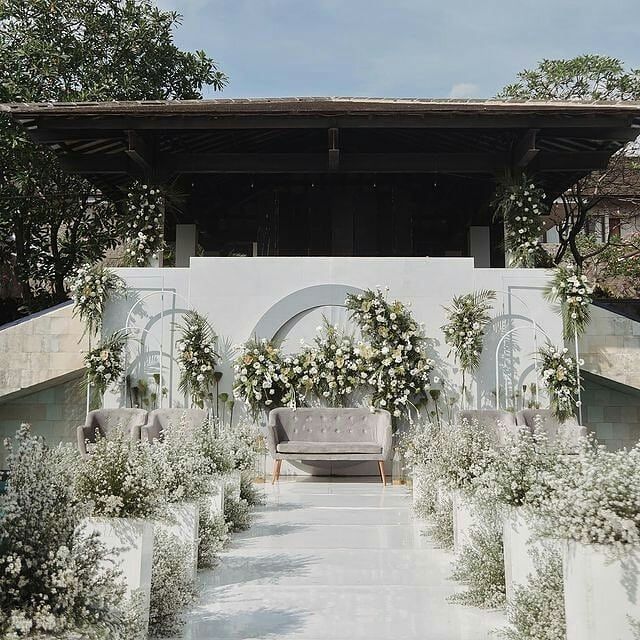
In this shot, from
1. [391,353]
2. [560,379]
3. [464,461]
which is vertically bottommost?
[464,461]

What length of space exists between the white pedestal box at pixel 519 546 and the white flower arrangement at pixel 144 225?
28.0ft

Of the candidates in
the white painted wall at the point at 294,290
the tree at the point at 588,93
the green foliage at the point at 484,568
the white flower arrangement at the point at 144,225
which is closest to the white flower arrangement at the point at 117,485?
the green foliage at the point at 484,568

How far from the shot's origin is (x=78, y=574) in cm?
321

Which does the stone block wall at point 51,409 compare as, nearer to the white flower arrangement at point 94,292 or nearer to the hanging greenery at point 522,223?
the white flower arrangement at point 94,292

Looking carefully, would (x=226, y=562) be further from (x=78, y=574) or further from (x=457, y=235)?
(x=457, y=235)

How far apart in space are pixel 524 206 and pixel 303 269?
3.36m

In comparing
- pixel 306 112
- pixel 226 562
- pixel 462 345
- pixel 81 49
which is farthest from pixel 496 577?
pixel 81 49

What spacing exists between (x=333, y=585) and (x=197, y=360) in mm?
5991

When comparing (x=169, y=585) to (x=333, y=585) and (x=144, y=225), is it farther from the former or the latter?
(x=144, y=225)

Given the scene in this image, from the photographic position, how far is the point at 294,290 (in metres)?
11.1

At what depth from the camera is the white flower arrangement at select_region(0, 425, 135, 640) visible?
303cm

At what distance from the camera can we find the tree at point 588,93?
56.9 ft

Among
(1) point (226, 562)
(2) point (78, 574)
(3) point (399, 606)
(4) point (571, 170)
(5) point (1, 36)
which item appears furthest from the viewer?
(5) point (1, 36)

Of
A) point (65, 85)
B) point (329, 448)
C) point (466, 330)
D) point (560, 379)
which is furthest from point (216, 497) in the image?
point (65, 85)
